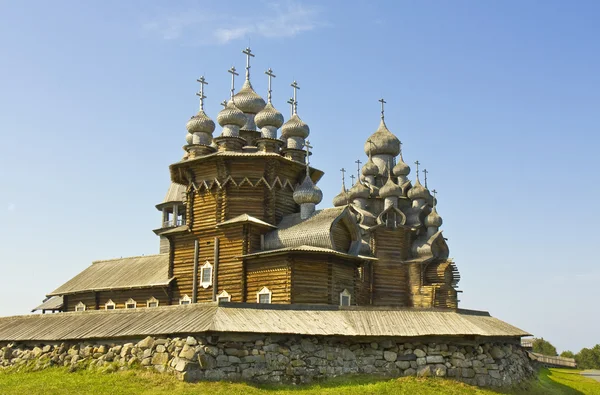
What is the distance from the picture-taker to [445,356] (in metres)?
20.2

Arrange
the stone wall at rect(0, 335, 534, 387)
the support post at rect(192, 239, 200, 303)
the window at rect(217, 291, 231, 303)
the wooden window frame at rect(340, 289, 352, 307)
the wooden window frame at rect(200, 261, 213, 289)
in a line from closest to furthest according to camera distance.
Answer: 1. the stone wall at rect(0, 335, 534, 387)
2. the wooden window frame at rect(340, 289, 352, 307)
3. the window at rect(217, 291, 231, 303)
4. the wooden window frame at rect(200, 261, 213, 289)
5. the support post at rect(192, 239, 200, 303)

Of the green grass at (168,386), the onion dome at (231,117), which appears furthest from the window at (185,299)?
the green grass at (168,386)

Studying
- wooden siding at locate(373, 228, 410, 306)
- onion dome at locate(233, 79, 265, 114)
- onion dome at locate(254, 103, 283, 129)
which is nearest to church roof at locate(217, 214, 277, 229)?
onion dome at locate(254, 103, 283, 129)

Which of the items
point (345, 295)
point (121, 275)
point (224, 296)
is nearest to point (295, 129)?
point (224, 296)

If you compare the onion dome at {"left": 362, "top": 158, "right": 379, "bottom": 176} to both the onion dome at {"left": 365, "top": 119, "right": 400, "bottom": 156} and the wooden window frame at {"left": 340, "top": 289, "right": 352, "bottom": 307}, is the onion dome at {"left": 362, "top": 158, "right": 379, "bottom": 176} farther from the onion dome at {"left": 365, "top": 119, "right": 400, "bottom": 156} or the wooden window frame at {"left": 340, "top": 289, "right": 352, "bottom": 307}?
the wooden window frame at {"left": 340, "top": 289, "right": 352, "bottom": 307}

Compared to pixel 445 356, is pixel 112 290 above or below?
above

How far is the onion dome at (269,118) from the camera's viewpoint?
30.3 meters

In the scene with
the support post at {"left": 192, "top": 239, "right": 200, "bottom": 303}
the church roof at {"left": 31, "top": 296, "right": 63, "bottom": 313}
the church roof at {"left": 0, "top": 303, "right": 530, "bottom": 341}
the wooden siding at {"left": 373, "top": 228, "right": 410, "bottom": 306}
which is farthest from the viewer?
the church roof at {"left": 31, "top": 296, "right": 63, "bottom": 313}

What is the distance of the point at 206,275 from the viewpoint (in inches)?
1088

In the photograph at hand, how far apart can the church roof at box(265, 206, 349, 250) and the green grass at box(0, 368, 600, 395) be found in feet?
22.8

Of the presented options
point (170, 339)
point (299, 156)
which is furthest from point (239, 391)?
point (299, 156)

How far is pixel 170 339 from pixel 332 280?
8.18 meters

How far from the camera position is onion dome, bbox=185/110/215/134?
103 feet

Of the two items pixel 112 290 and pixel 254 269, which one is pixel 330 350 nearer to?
pixel 254 269
